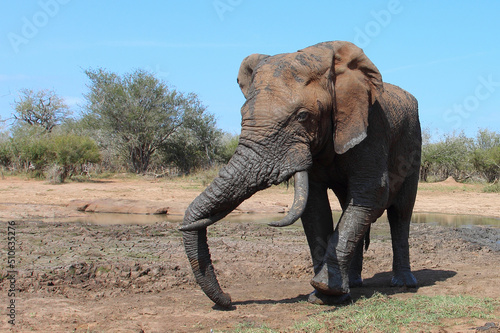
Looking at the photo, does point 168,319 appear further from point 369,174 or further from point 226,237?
point 226,237

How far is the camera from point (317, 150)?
471 centimetres

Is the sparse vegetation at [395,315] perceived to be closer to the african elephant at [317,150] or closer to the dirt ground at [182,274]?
the dirt ground at [182,274]

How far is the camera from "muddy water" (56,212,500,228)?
40.4 feet

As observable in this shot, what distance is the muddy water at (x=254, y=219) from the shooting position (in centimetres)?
1231

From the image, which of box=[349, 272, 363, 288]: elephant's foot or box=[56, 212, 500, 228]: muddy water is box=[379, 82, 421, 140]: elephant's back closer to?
box=[349, 272, 363, 288]: elephant's foot

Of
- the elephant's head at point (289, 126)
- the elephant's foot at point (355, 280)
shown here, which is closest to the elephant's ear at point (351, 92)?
the elephant's head at point (289, 126)

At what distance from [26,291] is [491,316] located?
181 inches

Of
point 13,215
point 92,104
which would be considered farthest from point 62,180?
point 92,104

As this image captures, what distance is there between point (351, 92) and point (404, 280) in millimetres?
2592

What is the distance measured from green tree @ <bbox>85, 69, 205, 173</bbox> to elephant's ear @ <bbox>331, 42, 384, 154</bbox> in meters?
29.1

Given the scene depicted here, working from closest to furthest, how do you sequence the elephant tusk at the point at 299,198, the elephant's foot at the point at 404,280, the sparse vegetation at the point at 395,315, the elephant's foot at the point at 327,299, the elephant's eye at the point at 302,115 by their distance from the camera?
1. the sparse vegetation at the point at 395,315
2. the elephant tusk at the point at 299,198
3. the elephant's eye at the point at 302,115
4. the elephant's foot at the point at 327,299
5. the elephant's foot at the point at 404,280

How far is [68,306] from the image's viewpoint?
497 centimetres

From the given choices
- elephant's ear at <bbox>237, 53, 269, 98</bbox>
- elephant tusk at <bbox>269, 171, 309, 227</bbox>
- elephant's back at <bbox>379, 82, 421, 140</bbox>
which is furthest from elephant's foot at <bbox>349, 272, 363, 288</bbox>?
elephant's ear at <bbox>237, 53, 269, 98</bbox>

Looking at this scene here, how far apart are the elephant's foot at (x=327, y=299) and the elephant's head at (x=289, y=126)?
0.90m
